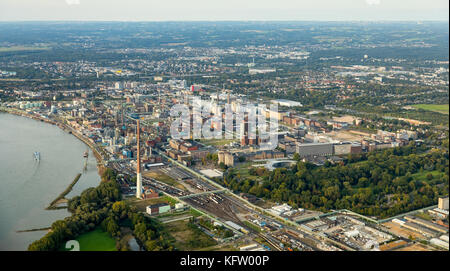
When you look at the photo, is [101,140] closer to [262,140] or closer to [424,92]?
[262,140]

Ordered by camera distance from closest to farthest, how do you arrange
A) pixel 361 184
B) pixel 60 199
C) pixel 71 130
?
pixel 60 199 < pixel 361 184 < pixel 71 130

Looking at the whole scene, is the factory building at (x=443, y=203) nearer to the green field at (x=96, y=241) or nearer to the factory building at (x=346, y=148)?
the factory building at (x=346, y=148)

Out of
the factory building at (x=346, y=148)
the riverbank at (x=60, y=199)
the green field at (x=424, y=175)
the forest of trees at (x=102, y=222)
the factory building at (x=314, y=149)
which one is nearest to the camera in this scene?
the forest of trees at (x=102, y=222)

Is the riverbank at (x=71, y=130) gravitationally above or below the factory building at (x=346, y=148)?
below

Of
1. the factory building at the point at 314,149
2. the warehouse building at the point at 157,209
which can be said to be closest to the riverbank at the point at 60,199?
the warehouse building at the point at 157,209

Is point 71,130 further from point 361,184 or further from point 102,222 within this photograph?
point 361,184

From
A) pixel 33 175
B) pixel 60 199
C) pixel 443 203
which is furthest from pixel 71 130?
pixel 443 203
